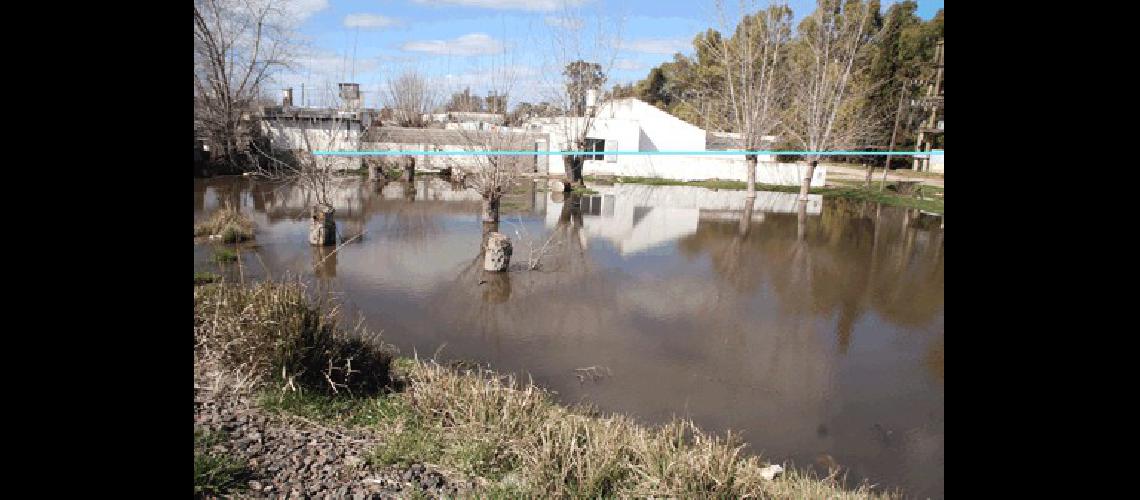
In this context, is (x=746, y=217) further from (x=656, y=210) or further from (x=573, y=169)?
(x=573, y=169)

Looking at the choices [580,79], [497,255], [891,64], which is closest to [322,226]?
[497,255]

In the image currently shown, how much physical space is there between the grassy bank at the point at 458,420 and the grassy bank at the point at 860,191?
16.8 m

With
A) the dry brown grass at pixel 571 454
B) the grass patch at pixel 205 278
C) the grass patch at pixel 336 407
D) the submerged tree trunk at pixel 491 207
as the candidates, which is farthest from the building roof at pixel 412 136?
Result: the dry brown grass at pixel 571 454

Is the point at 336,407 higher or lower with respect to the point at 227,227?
lower

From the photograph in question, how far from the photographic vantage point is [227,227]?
1030 cm

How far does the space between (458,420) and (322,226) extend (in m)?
7.25

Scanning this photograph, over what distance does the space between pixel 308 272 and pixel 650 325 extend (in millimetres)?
4586

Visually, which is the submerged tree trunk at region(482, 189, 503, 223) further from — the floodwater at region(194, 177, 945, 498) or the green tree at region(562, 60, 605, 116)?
the green tree at region(562, 60, 605, 116)

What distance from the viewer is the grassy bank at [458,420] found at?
3.32 metres

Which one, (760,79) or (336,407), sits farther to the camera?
(760,79)

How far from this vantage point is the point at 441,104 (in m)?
33.3

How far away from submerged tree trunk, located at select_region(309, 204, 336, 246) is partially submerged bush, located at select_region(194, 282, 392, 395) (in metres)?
5.64

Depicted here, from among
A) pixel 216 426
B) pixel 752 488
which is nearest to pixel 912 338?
pixel 752 488

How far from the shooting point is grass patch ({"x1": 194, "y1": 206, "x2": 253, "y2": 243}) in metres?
10.2
